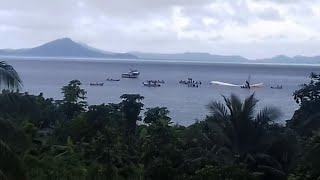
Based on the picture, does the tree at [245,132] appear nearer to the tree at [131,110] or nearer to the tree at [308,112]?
the tree at [308,112]

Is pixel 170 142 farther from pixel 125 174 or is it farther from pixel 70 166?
pixel 70 166

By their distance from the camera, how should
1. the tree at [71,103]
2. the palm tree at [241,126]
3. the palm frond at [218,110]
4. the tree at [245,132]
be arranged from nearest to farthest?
the tree at [245,132], the palm tree at [241,126], the palm frond at [218,110], the tree at [71,103]

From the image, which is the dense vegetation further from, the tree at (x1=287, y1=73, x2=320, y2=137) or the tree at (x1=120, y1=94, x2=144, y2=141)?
the tree at (x1=120, y1=94, x2=144, y2=141)

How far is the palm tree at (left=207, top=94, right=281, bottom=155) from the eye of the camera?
61.1 ft

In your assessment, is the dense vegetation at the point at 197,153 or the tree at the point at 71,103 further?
the tree at the point at 71,103

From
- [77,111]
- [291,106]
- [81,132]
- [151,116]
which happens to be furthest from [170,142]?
[291,106]

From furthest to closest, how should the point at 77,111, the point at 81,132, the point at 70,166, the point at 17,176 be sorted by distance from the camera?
the point at 77,111 < the point at 81,132 < the point at 70,166 < the point at 17,176

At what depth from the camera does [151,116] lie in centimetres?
3012

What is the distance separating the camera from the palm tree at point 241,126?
18609 mm

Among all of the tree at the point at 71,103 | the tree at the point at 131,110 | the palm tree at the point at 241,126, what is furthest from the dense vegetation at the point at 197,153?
the tree at the point at 71,103

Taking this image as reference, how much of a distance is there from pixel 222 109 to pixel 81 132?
311 inches

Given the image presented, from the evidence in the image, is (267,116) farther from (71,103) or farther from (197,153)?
(71,103)

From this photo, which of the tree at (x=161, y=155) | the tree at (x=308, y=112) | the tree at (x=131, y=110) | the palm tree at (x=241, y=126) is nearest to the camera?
the tree at (x=161, y=155)

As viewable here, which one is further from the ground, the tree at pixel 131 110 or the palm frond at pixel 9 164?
the palm frond at pixel 9 164
